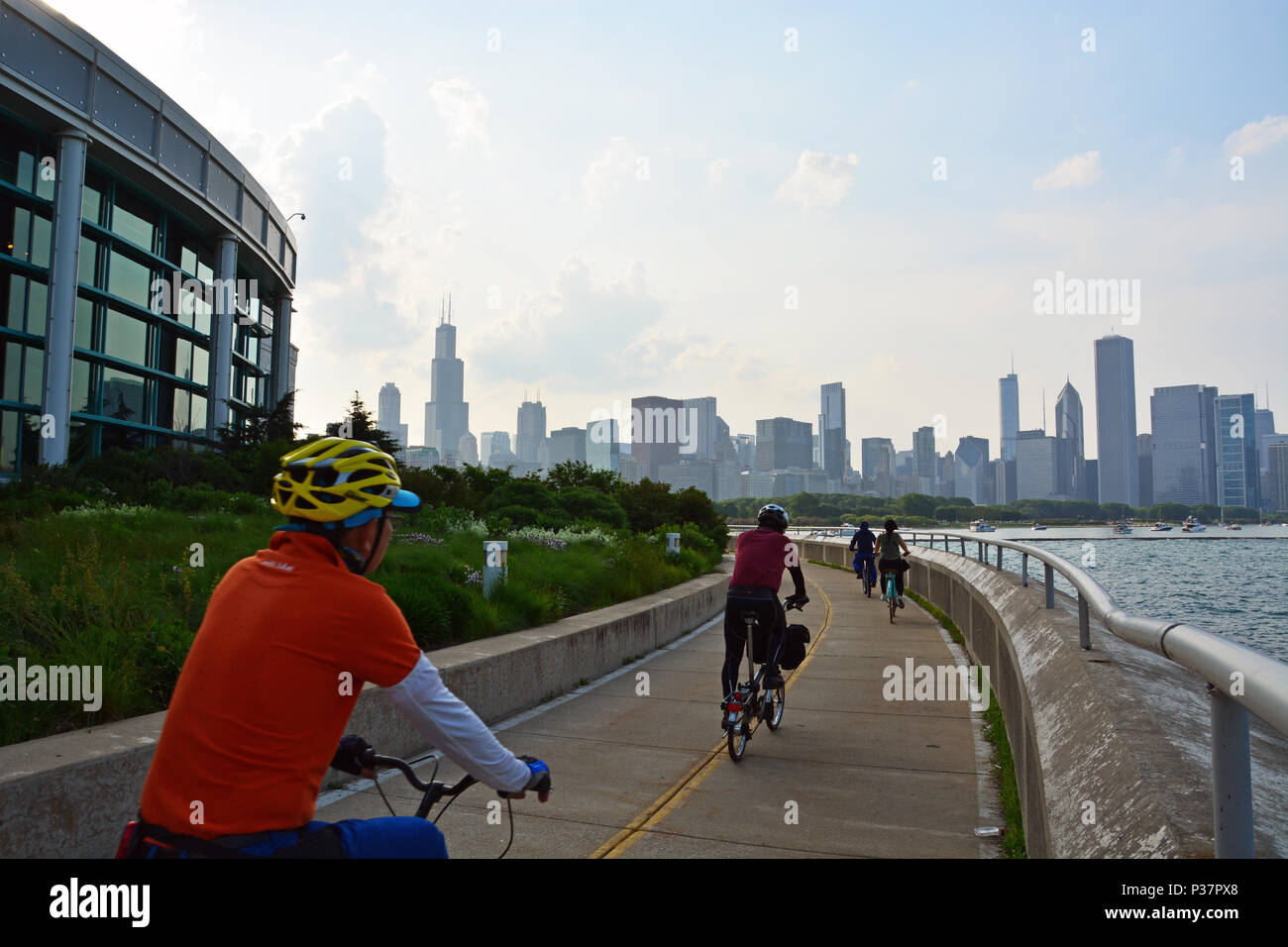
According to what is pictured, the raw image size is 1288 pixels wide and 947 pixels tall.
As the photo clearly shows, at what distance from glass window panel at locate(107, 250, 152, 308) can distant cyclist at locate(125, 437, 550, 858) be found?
39860 millimetres

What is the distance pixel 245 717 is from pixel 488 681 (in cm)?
571

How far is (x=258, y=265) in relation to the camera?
156 ft

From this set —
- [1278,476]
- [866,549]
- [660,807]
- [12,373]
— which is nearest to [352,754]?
[660,807]

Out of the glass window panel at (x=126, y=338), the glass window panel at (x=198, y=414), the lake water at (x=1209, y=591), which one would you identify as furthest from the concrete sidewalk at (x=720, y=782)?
the glass window panel at (x=198, y=414)

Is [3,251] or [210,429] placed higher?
[3,251]

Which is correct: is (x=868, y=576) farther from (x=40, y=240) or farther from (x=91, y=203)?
(x=91, y=203)

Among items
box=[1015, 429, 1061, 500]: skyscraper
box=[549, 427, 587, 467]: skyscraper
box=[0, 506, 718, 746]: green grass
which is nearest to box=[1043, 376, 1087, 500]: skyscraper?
box=[1015, 429, 1061, 500]: skyscraper

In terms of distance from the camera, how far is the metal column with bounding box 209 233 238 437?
135 ft

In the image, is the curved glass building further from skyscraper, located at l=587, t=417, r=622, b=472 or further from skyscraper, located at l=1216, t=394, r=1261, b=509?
skyscraper, located at l=1216, t=394, r=1261, b=509

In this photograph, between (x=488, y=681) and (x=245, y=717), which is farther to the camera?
(x=488, y=681)

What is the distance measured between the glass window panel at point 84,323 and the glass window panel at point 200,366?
27.1 ft

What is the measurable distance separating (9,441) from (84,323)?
6.06 meters
